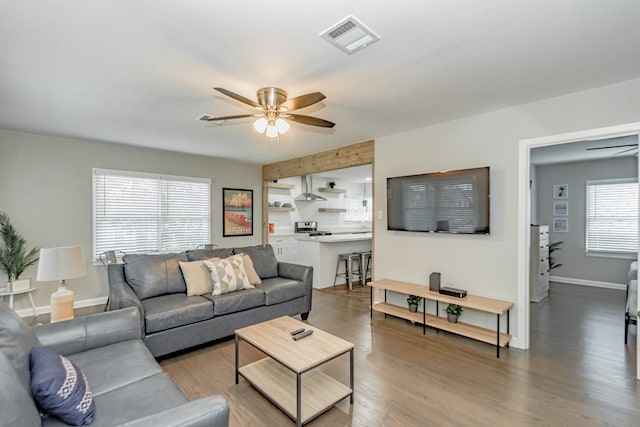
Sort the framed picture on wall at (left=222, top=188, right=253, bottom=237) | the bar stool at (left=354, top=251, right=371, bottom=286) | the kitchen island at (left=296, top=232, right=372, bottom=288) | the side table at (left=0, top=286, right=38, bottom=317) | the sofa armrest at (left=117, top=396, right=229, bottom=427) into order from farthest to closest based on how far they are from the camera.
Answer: the framed picture on wall at (left=222, top=188, right=253, bottom=237) → the bar stool at (left=354, top=251, right=371, bottom=286) → the kitchen island at (left=296, top=232, right=372, bottom=288) → the side table at (left=0, top=286, right=38, bottom=317) → the sofa armrest at (left=117, top=396, right=229, bottom=427)

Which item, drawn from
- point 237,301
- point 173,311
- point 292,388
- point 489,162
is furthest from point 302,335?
point 489,162

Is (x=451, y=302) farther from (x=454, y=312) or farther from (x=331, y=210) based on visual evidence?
(x=331, y=210)

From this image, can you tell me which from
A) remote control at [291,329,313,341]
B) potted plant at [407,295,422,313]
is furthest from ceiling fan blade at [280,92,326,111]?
potted plant at [407,295,422,313]

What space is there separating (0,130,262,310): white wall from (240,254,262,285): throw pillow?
2563mm

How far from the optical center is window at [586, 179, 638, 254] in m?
5.46

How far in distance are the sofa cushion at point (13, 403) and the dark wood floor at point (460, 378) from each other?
121 centimetres

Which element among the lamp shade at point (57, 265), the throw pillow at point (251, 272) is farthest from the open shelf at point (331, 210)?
the lamp shade at point (57, 265)

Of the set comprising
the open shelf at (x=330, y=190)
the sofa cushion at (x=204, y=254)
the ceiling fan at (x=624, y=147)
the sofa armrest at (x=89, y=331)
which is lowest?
the sofa armrest at (x=89, y=331)

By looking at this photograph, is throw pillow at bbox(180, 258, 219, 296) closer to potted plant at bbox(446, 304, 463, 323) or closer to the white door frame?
potted plant at bbox(446, 304, 463, 323)

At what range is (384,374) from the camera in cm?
262

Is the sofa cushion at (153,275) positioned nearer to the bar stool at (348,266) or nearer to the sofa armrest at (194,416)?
the sofa armrest at (194,416)

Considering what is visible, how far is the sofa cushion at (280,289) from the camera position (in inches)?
142

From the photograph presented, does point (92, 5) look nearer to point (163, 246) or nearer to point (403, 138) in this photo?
point (403, 138)

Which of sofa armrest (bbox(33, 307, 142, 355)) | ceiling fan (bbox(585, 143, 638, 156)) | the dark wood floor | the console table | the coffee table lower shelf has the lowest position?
the dark wood floor
